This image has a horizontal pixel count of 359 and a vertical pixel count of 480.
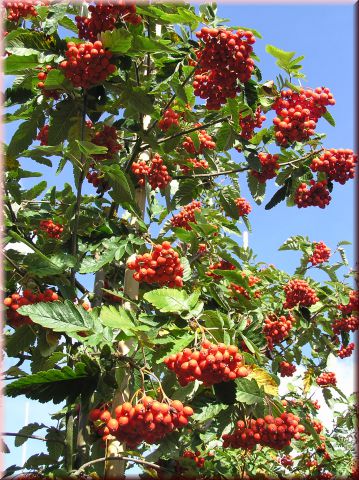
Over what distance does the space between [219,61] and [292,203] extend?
185cm

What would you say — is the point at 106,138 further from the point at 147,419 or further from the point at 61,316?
the point at 147,419

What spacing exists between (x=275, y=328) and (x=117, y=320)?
356 centimetres

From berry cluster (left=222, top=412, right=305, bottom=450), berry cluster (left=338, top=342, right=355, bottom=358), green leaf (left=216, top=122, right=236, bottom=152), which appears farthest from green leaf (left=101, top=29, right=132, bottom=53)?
berry cluster (left=338, top=342, right=355, bottom=358)

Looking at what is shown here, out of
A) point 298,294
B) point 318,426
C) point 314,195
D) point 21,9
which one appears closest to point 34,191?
point 21,9

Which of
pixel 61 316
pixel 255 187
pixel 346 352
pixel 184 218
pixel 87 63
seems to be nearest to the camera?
pixel 61 316

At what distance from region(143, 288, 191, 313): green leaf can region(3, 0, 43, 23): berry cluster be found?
8.58ft

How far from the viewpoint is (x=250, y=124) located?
15.9 feet

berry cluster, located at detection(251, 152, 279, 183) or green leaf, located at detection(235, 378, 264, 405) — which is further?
berry cluster, located at detection(251, 152, 279, 183)

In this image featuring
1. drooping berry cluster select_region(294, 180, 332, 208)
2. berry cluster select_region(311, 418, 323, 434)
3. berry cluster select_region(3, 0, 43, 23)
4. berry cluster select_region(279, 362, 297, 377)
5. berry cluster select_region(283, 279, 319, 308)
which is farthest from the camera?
berry cluster select_region(311, 418, 323, 434)

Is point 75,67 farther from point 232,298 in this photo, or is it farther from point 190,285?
point 232,298

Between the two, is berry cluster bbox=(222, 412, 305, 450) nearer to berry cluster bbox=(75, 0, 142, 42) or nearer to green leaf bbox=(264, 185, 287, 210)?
green leaf bbox=(264, 185, 287, 210)

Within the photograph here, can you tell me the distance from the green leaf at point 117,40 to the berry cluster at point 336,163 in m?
2.09

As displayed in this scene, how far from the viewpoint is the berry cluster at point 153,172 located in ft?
15.5

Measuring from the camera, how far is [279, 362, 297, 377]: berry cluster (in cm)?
742
